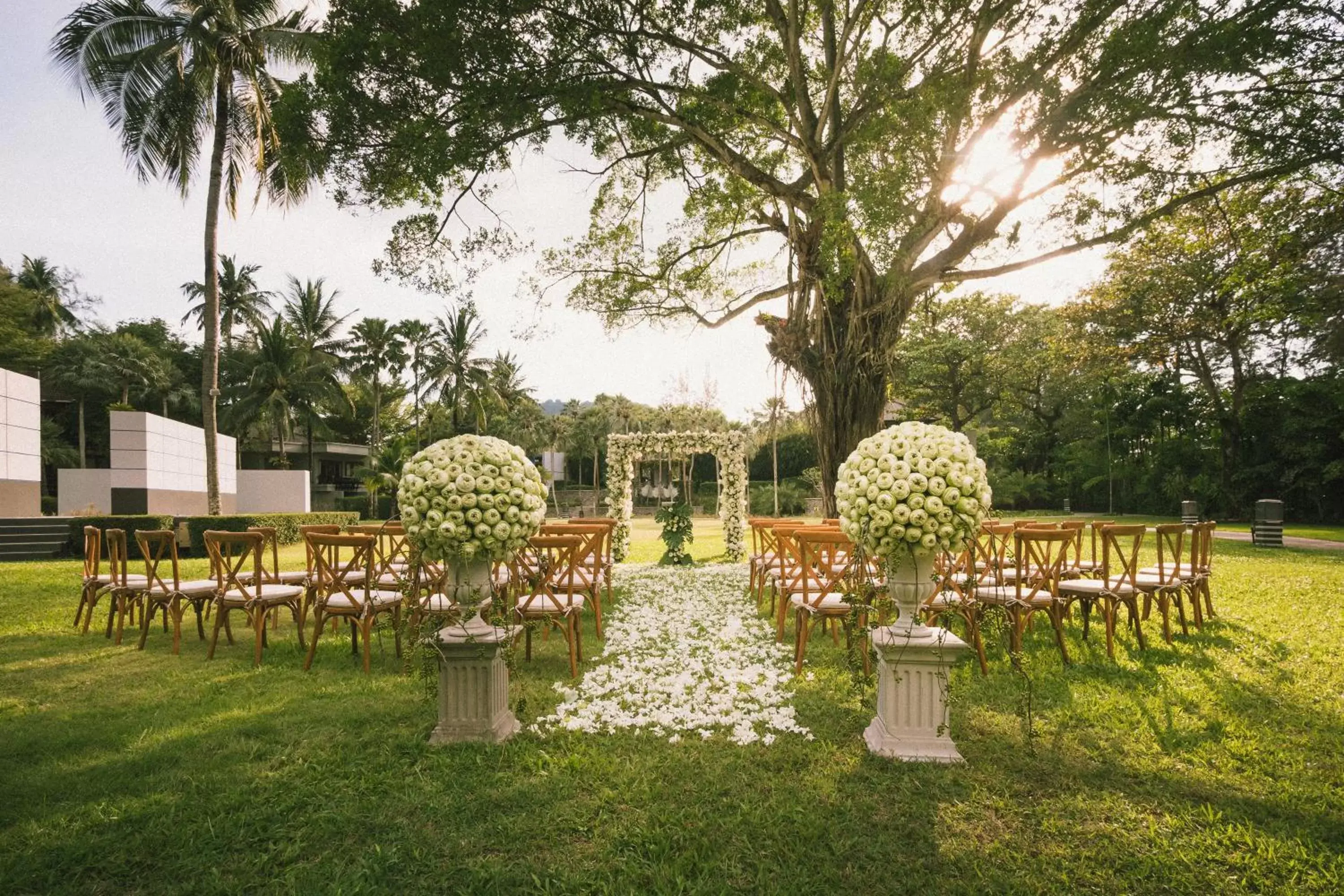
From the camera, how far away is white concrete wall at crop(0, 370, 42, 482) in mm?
13000

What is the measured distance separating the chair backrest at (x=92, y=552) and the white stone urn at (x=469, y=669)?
15.0 feet

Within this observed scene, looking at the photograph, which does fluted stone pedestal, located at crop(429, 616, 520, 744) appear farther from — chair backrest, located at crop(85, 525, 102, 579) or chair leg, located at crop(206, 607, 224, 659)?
chair backrest, located at crop(85, 525, 102, 579)

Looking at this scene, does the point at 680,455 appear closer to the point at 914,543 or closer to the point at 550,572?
the point at 550,572

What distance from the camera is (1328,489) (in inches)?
834

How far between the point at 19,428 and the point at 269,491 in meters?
8.65

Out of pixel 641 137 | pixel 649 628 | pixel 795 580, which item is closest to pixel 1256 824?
pixel 795 580

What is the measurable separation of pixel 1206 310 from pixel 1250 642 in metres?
Answer: 19.7

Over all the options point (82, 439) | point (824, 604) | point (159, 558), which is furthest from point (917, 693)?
point (82, 439)

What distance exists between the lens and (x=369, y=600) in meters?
4.77

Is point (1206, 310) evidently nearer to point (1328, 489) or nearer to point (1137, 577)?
point (1328, 489)

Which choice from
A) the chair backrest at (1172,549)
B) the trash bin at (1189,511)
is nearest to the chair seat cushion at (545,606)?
the chair backrest at (1172,549)

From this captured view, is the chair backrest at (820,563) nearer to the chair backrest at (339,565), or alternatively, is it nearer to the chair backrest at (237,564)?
the chair backrest at (339,565)

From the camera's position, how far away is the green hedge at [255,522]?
44.2 ft

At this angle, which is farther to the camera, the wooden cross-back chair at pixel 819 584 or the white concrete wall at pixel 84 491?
the white concrete wall at pixel 84 491
